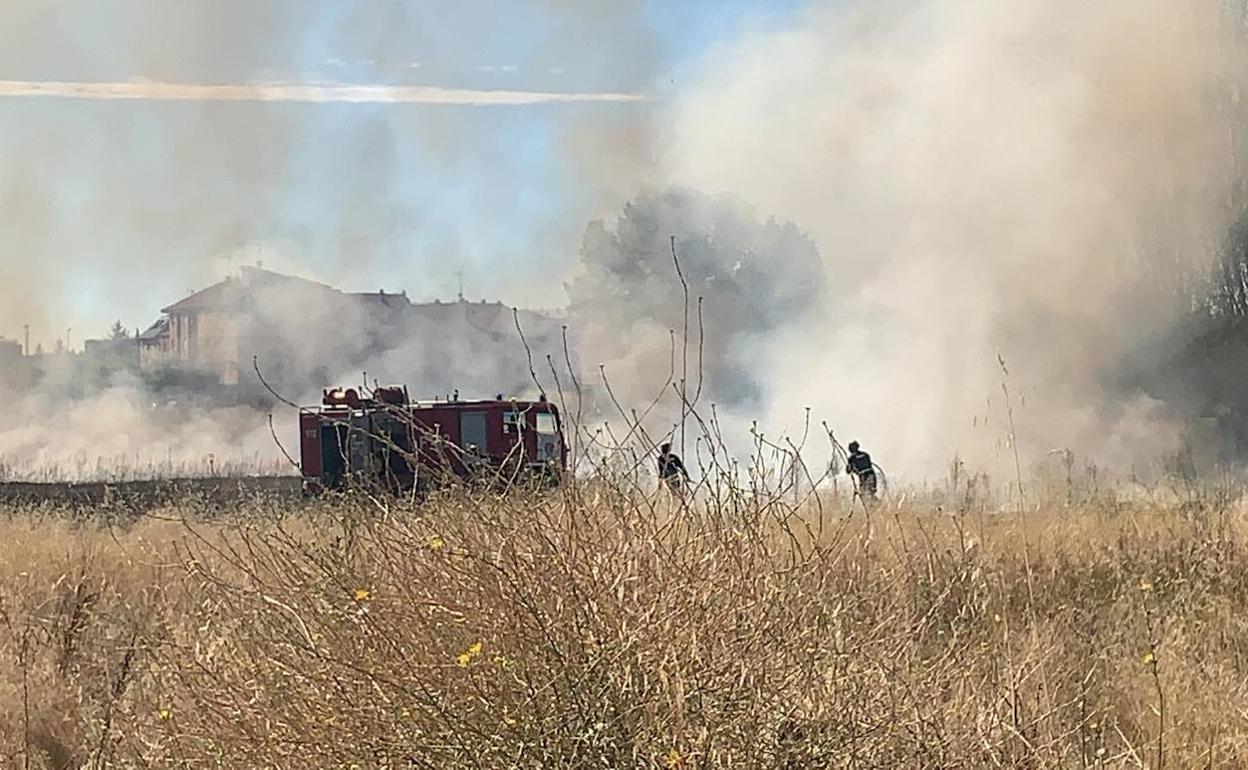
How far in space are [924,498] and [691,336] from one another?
60.2 ft

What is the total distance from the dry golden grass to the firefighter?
0.08 m

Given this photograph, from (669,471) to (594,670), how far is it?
3.35 feet

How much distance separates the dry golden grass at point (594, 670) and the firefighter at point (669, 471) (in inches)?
3.2

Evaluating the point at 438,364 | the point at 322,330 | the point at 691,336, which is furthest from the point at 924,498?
the point at 322,330

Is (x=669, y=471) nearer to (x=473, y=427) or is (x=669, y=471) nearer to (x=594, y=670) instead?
(x=594, y=670)

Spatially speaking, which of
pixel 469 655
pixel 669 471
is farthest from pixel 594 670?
pixel 669 471

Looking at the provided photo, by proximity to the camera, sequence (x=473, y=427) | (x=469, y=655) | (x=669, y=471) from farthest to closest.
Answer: (x=473, y=427) < (x=669, y=471) < (x=469, y=655)

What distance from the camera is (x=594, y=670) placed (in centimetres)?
352

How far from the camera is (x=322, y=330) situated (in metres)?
31.0

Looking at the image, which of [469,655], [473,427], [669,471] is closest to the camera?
[469,655]

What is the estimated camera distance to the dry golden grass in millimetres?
3473

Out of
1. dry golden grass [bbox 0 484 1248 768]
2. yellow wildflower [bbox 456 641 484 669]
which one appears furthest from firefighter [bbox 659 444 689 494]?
yellow wildflower [bbox 456 641 484 669]

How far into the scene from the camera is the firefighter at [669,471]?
4121mm

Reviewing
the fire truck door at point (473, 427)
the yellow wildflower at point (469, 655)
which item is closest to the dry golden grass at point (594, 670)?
the yellow wildflower at point (469, 655)
